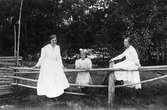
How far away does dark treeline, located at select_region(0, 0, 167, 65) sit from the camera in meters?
12.2

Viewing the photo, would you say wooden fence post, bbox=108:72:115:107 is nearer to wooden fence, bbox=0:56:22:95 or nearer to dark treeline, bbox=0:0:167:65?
wooden fence, bbox=0:56:22:95

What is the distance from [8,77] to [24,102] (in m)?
1.35

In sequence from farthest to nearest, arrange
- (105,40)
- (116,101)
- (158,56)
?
(105,40) → (158,56) → (116,101)

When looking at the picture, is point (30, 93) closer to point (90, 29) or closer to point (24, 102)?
point (24, 102)

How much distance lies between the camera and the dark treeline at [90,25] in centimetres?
1218

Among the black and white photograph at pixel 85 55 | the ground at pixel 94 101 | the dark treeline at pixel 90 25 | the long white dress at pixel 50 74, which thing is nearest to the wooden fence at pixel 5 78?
the black and white photograph at pixel 85 55

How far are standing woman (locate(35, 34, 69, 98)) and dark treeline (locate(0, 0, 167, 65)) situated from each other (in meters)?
4.84

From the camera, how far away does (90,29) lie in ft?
48.2

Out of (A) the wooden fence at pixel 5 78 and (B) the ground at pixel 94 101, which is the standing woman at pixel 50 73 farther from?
(A) the wooden fence at pixel 5 78

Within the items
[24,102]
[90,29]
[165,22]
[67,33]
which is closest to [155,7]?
[165,22]

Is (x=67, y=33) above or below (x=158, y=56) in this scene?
above

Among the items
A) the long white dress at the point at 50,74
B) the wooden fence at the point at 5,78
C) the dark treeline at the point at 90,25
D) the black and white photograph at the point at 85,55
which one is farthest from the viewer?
the dark treeline at the point at 90,25

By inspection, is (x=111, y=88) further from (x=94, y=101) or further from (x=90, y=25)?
(x=90, y=25)

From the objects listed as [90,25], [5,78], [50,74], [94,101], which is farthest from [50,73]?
[90,25]
